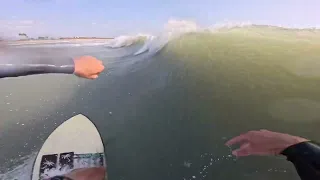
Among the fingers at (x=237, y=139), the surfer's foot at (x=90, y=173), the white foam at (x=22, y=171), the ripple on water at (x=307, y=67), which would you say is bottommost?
the surfer's foot at (x=90, y=173)

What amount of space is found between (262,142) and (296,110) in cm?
20

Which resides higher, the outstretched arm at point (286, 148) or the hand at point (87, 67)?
the hand at point (87, 67)

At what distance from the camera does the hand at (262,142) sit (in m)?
1.48

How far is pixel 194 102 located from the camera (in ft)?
4.99

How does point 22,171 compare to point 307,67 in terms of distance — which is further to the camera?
point 307,67

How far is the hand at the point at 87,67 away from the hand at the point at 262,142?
1.99 feet

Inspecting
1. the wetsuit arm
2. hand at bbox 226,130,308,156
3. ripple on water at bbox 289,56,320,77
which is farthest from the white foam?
ripple on water at bbox 289,56,320,77

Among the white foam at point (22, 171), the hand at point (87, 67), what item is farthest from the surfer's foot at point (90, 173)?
the hand at point (87, 67)

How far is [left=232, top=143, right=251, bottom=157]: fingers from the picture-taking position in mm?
1481

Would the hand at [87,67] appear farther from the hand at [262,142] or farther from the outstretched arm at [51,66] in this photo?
the hand at [262,142]

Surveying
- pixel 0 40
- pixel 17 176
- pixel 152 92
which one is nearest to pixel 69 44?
pixel 0 40

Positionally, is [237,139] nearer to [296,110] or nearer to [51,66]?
[296,110]

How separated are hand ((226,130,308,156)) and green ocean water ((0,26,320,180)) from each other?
0.08 feet

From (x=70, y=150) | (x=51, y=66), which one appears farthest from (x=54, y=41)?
(x=70, y=150)
